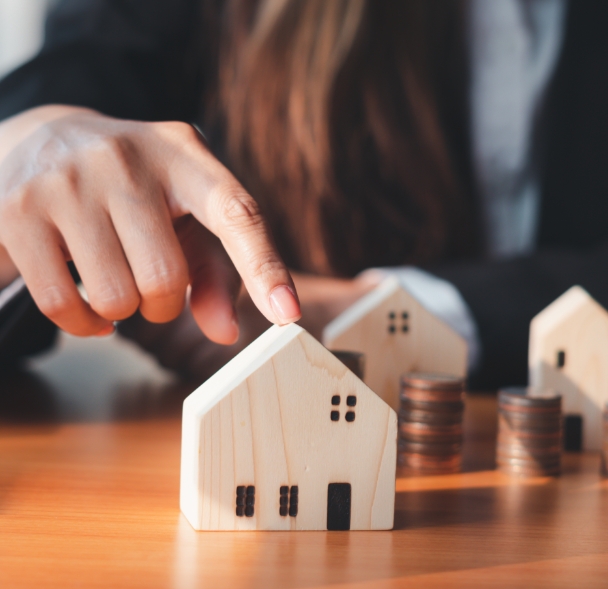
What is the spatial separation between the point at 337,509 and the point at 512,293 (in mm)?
841

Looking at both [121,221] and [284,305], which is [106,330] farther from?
[284,305]

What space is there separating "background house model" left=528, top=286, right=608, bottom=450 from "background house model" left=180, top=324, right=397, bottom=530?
401 mm

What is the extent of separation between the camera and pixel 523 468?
0.76 metres

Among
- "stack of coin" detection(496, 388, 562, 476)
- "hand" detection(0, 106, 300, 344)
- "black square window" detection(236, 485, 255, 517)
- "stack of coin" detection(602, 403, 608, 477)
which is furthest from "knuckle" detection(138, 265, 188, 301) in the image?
"stack of coin" detection(602, 403, 608, 477)

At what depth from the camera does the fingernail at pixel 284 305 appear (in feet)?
2.11

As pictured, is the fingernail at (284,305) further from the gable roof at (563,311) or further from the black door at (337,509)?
the gable roof at (563,311)

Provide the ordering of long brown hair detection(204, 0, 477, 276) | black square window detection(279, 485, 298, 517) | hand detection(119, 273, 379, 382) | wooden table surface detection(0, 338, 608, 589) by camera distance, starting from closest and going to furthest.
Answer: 1. wooden table surface detection(0, 338, 608, 589)
2. black square window detection(279, 485, 298, 517)
3. hand detection(119, 273, 379, 382)
4. long brown hair detection(204, 0, 477, 276)

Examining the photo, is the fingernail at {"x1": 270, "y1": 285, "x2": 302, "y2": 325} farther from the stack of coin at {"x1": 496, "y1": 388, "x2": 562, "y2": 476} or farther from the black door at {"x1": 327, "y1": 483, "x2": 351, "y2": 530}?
the stack of coin at {"x1": 496, "y1": 388, "x2": 562, "y2": 476}

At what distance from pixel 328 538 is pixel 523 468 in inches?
12.2

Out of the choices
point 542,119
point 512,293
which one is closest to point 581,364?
point 512,293

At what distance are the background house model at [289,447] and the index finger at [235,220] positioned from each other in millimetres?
81

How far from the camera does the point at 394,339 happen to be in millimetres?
962

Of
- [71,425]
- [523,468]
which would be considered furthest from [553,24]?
[71,425]

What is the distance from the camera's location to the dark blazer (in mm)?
1286
